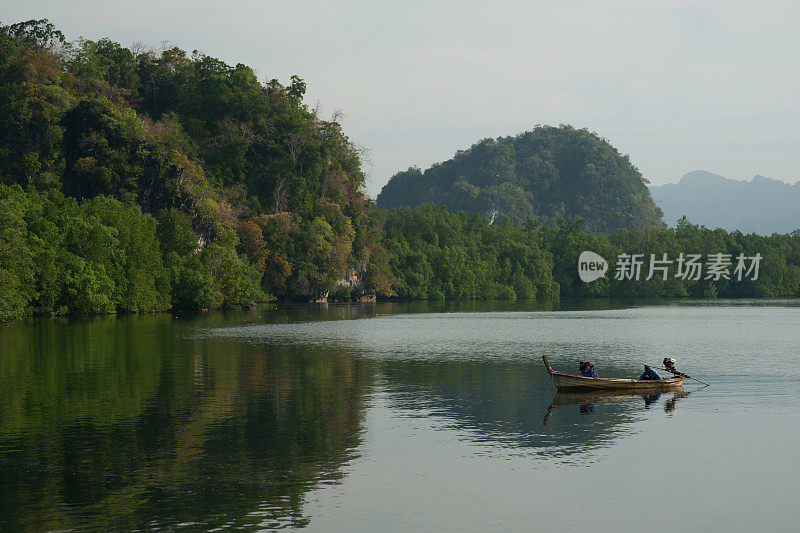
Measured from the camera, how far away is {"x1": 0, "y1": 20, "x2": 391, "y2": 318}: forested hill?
3282 inches

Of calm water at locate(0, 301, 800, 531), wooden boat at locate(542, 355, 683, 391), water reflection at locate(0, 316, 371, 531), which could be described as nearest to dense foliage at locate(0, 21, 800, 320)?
water reflection at locate(0, 316, 371, 531)

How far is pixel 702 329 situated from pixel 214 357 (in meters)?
48.4

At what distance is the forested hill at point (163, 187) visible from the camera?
8338 cm

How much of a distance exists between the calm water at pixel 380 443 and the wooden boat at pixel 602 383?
33.1 inches

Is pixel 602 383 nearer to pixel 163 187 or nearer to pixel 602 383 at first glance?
pixel 602 383

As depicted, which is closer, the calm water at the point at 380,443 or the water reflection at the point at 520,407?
the calm water at the point at 380,443

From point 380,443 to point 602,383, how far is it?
511 inches
